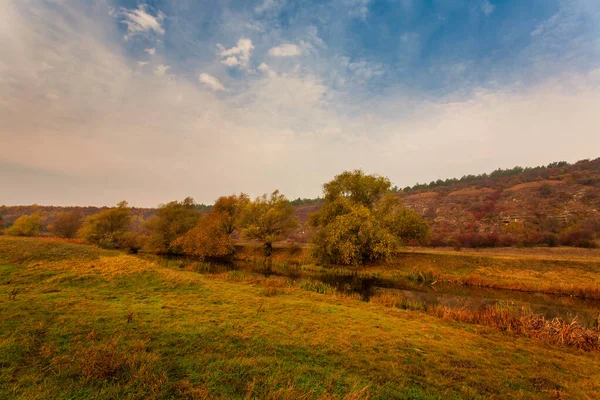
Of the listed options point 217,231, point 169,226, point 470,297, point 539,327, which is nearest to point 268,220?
point 217,231

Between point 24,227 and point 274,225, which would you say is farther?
point 24,227

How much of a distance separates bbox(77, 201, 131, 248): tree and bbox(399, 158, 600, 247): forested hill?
214 ft

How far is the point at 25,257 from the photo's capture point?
1709 cm

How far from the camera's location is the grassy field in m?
4.68

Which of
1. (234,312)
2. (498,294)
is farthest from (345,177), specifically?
(234,312)

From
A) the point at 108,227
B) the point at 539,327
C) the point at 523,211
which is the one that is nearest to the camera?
the point at 539,327

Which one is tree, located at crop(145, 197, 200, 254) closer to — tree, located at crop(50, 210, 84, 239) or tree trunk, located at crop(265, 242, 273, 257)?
tree trunk, located at crop(265, 242, 273, 257)

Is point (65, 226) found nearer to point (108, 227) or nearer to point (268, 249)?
point (108, 227)

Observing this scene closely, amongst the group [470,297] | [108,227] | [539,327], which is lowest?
[470,297]

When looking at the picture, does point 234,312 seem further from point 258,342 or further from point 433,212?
point 433,212

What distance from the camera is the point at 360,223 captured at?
29828 mm

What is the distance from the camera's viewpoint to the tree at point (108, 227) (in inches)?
1890

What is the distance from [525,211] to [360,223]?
53.6m

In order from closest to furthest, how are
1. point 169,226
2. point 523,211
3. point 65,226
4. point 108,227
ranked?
point 169,226
point 108,227
point 523,211
point 65,226
